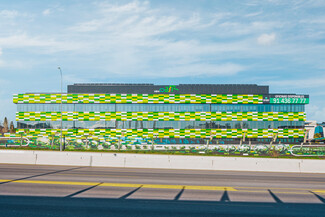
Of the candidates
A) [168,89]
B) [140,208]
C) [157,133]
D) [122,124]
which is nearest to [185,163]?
[140,208]

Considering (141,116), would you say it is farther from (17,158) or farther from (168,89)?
(17,158)

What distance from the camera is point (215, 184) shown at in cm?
1652

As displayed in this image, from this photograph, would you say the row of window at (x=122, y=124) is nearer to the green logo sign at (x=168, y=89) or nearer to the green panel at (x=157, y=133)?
the green panel at (x=157, y=133)

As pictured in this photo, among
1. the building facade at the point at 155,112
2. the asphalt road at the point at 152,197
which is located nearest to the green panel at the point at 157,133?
the building facade at the point at 155,112

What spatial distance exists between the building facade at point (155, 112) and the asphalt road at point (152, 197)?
6114cm

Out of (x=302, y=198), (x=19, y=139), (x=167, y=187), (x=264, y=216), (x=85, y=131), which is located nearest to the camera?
(x=264, y=216)

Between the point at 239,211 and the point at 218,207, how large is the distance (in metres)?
0.79

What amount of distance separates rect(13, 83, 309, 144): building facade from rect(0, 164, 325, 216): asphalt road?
201ft

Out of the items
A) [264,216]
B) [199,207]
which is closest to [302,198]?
[264,216]

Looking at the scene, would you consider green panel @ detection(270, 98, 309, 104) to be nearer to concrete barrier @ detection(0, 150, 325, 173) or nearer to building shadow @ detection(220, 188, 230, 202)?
concrete barrier @ detection(0, 150, 325, 173)

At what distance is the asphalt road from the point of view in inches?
413

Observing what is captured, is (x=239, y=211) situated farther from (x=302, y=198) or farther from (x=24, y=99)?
(x=24, y=99)

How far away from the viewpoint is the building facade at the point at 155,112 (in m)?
78.4

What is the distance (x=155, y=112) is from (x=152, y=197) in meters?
→ 66.0
